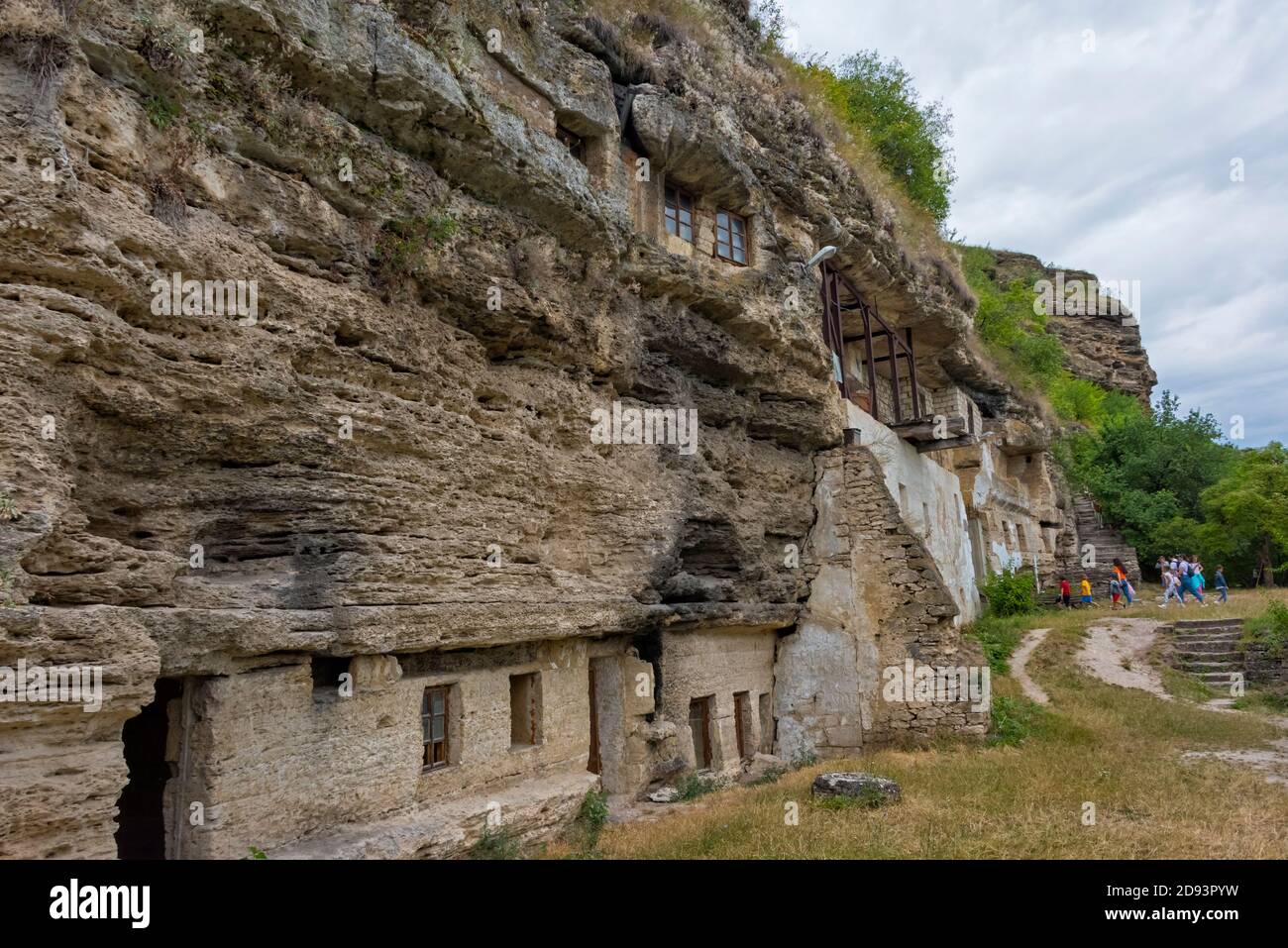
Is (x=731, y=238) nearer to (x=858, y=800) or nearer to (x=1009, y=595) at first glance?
(x=858, y=800)

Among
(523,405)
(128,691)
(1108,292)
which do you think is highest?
(1108,292)

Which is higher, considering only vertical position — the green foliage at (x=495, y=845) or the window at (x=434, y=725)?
the window at (x=434, y=725)

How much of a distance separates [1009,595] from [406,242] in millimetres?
19983

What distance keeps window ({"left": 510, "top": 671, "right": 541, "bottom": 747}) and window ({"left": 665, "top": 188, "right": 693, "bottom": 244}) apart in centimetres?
678

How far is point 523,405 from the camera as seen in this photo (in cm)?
942

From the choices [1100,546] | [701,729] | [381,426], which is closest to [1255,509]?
[1100,546]

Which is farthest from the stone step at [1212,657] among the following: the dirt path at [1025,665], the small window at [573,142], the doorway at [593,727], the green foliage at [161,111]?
the green foliage at [161,111]

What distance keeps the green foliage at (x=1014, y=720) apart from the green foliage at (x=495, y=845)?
8.04 m

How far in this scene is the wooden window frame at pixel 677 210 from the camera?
41.3 ft

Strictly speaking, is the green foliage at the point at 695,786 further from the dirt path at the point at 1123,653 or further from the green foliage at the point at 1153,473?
the green foliage at the point at 1153,473

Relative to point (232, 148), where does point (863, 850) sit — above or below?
below
